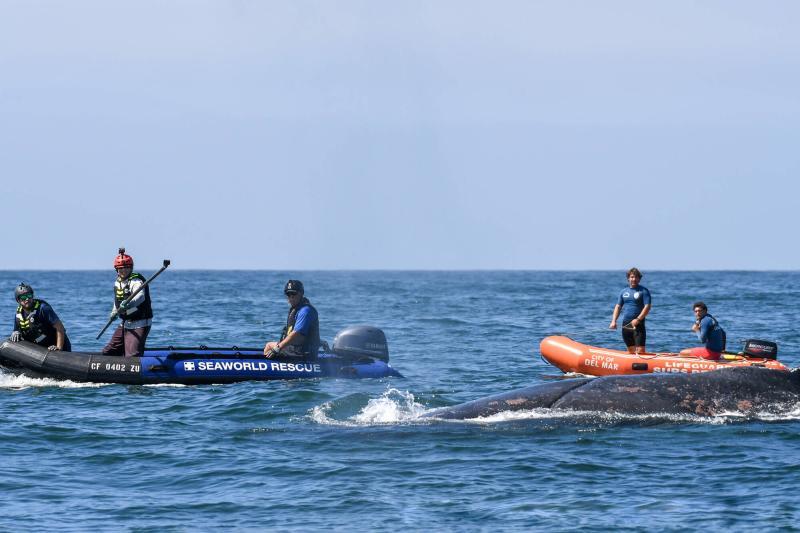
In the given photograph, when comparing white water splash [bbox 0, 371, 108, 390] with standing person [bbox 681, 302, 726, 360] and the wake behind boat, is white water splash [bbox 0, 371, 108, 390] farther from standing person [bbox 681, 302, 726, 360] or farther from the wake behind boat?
standing person [bbox 681, 302, 726, 360]

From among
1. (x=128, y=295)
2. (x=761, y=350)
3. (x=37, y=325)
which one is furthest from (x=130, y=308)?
(x=761, y=350)

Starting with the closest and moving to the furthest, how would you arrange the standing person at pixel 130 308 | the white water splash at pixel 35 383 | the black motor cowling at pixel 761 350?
the white water splash at pixel 35 383
the standing person at pixel 130 308
the black motor cowling at pixel 761 350

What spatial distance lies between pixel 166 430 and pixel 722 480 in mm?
7353

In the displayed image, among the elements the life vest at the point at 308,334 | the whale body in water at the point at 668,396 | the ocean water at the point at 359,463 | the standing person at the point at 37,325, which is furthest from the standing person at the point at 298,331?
the whale body in water at the point at 668,396

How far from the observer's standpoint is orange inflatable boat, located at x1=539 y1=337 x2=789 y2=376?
22.1 metres

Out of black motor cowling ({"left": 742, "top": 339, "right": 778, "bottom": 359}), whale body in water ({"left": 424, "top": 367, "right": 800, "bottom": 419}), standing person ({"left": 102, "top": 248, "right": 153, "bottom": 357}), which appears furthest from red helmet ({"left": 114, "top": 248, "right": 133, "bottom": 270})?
black motor cowling ({"left": 742, "top": 339, "right": 778, "bottom": 359})

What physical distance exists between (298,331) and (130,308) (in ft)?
A: 9.76

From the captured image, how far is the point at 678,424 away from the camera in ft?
47.4

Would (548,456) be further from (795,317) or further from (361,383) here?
(795,317)

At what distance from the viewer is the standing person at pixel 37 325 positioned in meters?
20.6

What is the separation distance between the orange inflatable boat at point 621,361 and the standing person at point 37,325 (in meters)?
10.3

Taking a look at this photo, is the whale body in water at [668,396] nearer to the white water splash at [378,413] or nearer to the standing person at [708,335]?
the white water splash at [378,413]

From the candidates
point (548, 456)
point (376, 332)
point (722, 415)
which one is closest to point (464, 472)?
point (548, 456)

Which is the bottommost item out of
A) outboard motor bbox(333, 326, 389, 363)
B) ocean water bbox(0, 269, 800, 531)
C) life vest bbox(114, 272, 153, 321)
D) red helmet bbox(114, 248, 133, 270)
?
ocean water bbox(0, 269, 800, 531)
